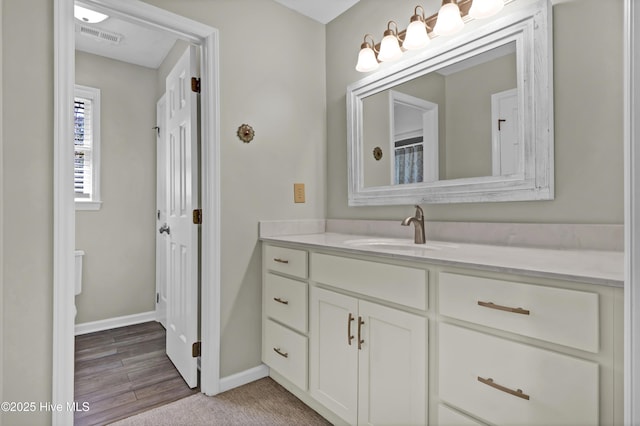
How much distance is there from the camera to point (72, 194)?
1.46m

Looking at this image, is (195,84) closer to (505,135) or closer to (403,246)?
(403,246)

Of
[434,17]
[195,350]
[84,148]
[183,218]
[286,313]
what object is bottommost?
[195,350]

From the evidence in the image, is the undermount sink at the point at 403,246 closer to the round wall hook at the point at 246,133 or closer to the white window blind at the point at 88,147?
the round wall hook at the point at 246,133

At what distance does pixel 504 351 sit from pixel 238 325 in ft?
4.91

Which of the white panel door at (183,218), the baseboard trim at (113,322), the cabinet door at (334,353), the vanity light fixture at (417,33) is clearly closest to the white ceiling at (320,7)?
the vanity light fixture at (417,33)

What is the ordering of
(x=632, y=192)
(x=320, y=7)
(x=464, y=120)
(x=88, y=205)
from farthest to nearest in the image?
(x=88, y=205)
(x=320, y=7)
(x=464, y=120)
(x=632, y=192)

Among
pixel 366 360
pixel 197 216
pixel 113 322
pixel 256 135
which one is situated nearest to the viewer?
pixel 366 360

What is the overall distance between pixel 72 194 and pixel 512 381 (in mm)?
1799

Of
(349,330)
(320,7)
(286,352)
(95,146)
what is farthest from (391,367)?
(95,146)

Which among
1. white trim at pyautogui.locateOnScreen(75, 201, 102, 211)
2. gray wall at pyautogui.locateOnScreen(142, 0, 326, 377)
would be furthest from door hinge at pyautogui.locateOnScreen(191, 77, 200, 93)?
white trim at pyautogui.locateOnScreen(75, 201, 102, 211)

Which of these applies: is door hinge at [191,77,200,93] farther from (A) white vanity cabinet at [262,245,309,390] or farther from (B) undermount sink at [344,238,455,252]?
(B) undermount sink at [344,238,455,252]

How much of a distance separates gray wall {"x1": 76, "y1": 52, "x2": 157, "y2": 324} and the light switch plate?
1.76m

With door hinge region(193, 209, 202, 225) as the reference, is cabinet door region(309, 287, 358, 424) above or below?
below

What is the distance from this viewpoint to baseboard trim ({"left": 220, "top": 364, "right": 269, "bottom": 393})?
6.36 ft
